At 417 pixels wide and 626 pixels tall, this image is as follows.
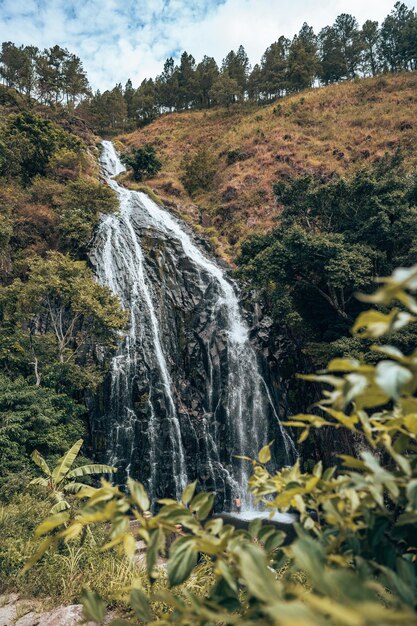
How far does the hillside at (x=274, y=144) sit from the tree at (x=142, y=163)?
111cm

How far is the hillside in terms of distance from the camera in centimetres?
2800

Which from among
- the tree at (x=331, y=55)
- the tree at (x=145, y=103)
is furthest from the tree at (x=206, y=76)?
the tree at (x=331, y=55)

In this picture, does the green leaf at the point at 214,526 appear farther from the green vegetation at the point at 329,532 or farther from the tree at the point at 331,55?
the tree at the point at 331,55

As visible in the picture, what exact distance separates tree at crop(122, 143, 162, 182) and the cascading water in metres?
14.5

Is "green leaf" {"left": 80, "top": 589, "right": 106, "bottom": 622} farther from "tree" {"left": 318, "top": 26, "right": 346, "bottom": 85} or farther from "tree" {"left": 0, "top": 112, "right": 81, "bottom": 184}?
"tree" {"left": 318, "top": 26, "right": 346, "bottom": 85}

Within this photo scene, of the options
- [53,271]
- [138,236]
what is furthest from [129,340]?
[138,236]

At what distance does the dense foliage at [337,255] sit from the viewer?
40.6ft

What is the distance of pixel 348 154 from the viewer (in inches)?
1184

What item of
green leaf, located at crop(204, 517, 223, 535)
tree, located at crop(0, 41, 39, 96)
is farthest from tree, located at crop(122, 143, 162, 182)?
green leaf, located at crop(204, 517, 223, 535)

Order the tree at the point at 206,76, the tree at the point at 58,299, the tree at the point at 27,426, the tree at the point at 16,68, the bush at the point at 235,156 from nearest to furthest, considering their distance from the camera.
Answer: the tree at the point at 27,426, the tree at the point at 58,299, the bush at the point at 235,156, the tree at the point at 16,68, the tree at the point at 206,76

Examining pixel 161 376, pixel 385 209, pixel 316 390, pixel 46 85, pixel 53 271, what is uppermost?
pixel 46 85

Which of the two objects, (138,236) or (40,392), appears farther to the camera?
(138,236)

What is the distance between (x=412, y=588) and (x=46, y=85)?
170 ft

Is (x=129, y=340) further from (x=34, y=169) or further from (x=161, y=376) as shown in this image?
(x=34, y=169)
